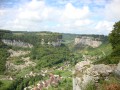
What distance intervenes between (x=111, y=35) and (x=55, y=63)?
149291 millimetres

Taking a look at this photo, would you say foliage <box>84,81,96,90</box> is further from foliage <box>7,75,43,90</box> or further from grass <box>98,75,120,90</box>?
foliage <box>7,75,43,90</box>

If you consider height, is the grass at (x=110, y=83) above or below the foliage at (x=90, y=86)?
above

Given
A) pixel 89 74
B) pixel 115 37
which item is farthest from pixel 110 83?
pixel 115 37

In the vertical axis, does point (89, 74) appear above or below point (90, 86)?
above

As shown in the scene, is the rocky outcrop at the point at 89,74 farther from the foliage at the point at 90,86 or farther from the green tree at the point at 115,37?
the green tree at the point at 115,37

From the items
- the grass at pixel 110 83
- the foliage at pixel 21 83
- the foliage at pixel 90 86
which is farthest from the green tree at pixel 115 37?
the foliage at pixel 21 83

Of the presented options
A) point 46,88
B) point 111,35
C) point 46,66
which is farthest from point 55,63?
point 111,35

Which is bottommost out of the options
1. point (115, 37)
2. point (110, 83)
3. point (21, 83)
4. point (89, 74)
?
point (21, 83)

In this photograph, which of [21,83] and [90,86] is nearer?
[90,86]

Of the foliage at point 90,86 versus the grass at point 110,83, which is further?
the foliage at point 90,86

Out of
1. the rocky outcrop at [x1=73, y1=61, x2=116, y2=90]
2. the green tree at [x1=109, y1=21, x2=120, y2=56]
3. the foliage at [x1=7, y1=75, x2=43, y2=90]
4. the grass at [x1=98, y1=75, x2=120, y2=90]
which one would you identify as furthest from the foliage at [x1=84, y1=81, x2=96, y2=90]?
the foliage at [x1=7, y1=75, x2=43, y2=90]

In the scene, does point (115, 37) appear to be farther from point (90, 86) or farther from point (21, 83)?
point (21, 83)

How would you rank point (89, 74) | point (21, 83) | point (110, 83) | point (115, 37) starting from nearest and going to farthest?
point (110, 83), point (89, 74), point (115, 37), point (21, 83)

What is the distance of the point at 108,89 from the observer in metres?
16.0
